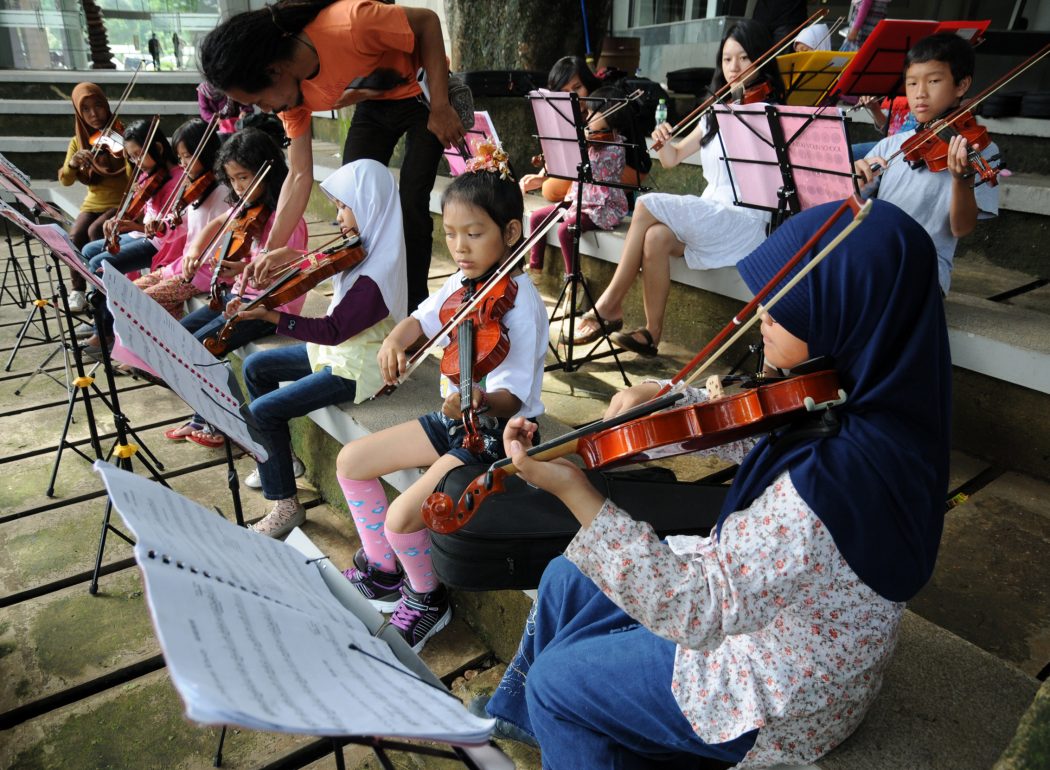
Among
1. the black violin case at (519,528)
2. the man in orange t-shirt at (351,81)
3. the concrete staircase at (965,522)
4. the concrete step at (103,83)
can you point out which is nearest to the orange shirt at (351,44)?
the man in orange t-shirt at (351,81)

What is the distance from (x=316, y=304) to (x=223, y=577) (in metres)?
2.54

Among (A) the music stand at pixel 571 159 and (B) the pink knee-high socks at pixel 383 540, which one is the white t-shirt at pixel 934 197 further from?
(B) the pink knee-high socks at pixel 383 540

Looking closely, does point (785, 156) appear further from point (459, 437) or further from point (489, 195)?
point (459, 437)

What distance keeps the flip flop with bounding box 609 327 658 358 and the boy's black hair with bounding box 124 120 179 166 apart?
276 cm

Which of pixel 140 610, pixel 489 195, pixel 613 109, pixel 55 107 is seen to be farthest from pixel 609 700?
pixel 55 107

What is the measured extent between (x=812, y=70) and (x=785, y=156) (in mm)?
1245

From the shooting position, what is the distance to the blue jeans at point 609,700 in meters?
1.10

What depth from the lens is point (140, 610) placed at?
208 centimetres

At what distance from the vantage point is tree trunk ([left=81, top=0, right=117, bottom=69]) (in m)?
9.02

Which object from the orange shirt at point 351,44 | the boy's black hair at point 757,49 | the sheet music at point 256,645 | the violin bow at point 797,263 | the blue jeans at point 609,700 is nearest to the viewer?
the sheet music at point 256,645

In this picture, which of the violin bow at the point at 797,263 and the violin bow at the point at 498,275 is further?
the violin bow at the point at 498,275

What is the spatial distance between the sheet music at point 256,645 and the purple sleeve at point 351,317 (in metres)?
1.15

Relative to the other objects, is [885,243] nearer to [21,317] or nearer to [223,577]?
[223,577]

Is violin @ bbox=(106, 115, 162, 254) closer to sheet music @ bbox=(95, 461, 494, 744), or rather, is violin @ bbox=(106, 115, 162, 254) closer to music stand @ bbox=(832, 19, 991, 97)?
music stand @ bbox=(832, 19, 991, 97)
